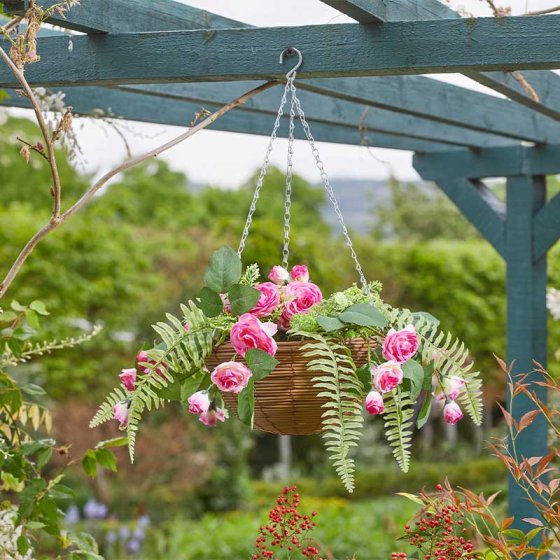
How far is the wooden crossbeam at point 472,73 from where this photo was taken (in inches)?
81.6

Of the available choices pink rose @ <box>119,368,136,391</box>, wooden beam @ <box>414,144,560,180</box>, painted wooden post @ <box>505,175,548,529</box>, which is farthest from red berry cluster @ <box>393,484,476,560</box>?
wooden beam @ <box>414,144,560,180</box>

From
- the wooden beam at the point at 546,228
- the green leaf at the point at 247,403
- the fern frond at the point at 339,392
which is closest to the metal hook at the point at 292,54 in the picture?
the fern frond at the point at 339,392

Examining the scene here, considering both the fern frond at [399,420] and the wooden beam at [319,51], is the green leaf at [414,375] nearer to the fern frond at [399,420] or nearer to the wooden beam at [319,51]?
the fern frond at [399,420]

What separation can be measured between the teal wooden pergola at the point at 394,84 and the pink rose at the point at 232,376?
0.68m

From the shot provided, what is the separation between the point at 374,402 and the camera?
5.96 ft

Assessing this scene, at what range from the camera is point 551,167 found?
411 centimetres

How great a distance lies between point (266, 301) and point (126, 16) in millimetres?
805

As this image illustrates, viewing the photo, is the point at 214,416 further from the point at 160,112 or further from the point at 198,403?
the point at 160,112

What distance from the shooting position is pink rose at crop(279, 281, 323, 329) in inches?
77.2

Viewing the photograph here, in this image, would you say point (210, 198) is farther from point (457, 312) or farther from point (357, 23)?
point (357, 23)

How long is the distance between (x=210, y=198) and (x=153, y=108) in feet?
49.8

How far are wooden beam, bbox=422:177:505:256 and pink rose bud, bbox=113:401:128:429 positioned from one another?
2466 mm

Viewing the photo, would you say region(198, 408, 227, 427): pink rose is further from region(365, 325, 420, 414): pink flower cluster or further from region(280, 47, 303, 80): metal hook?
region(280, 47, 303, 80): metal hook

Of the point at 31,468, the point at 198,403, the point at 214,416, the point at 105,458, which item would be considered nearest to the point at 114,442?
the point at 105,458
